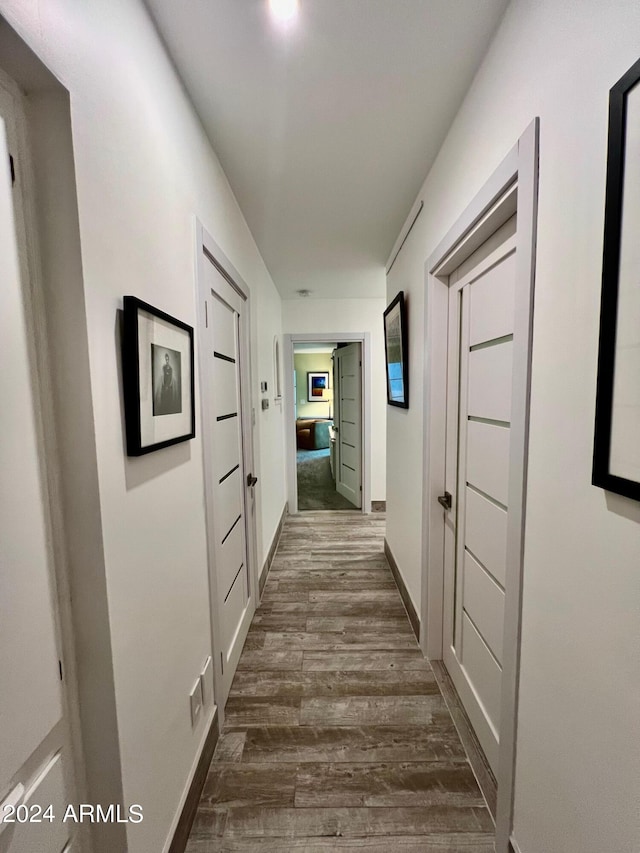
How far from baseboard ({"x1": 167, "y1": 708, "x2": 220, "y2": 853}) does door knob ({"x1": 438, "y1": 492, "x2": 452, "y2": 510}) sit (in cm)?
136

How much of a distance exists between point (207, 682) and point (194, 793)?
0.31m

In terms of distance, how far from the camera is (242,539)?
1.95 meters

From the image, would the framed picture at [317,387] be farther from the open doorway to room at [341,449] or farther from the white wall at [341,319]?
the white wall at [341,319]

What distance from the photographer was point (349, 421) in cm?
438

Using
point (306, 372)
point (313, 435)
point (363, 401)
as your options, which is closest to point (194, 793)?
point (363, 401)

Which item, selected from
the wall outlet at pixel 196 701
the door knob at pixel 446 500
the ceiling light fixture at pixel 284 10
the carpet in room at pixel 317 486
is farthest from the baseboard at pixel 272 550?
the ceiling light fixture at pixel 284 10

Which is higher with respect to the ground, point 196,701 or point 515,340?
point 515,340

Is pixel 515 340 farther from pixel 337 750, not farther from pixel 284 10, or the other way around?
pixel 337 750

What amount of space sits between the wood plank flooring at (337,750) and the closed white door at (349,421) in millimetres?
2061

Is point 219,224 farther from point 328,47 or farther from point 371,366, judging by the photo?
point 371,366

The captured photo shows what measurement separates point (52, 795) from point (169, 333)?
108 centimetres

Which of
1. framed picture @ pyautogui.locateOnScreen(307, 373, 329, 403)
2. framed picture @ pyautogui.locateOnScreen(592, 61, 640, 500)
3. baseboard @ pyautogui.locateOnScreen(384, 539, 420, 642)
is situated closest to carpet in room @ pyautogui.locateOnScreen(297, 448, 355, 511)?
baseboard @ pyautogui.locateOnScreen(384, 539, 420, 642)

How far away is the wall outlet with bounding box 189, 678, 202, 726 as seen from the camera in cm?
118

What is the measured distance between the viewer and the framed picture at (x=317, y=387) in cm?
897
